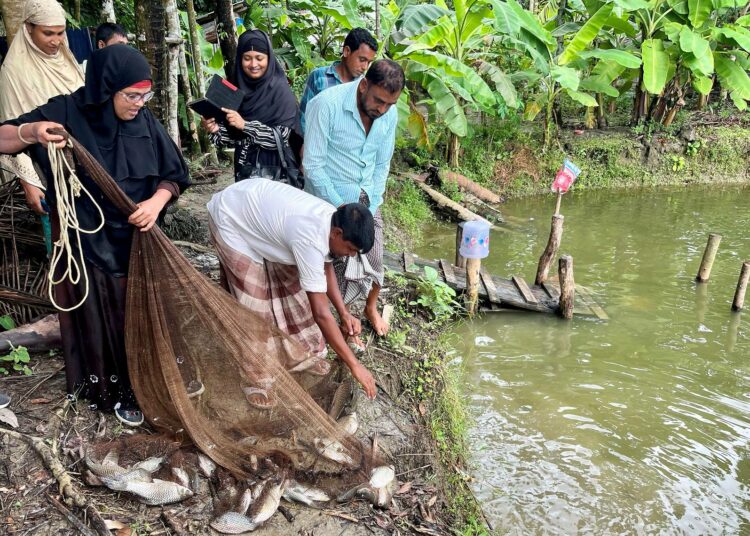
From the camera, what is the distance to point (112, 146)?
8.63 ft

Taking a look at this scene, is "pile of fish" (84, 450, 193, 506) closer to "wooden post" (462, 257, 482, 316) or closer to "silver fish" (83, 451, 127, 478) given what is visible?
"silver fish" (83, 451, 127, 478)

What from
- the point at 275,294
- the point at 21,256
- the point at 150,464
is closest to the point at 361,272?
the point at 275,294

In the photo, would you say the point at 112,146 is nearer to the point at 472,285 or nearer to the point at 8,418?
the point at 8,418

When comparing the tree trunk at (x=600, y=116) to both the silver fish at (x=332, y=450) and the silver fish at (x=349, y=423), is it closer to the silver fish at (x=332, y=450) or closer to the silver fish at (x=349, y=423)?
the silver fish at (x=349, y=423)

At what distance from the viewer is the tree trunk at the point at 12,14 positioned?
376cm

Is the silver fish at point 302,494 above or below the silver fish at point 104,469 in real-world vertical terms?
below

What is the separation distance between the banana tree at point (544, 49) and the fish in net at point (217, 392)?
6.91 metres

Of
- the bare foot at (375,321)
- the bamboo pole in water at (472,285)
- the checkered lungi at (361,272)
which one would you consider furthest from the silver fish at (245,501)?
the bamboo pole in water at (472,285)

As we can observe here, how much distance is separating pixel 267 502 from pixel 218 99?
7.53ft

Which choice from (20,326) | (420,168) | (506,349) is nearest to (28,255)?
(20,326)

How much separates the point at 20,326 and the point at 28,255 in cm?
57

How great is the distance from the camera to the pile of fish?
2529 mm

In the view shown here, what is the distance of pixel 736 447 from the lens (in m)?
4.54

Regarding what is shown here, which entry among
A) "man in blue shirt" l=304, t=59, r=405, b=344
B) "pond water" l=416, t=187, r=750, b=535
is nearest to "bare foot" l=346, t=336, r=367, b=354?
"man in blue shirt" l=304, t=59, r=405, b=344
